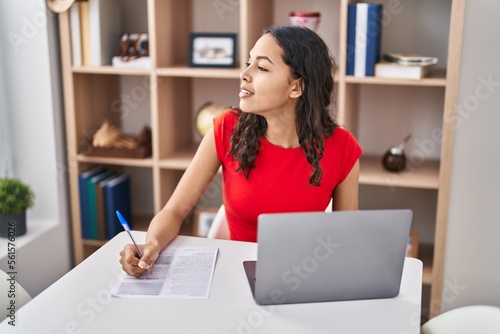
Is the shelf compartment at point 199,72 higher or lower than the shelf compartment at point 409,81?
higher

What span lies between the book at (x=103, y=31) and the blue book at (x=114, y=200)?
573mm

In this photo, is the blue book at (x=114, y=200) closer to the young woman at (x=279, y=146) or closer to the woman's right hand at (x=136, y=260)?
the young woman at (x=279, y=146)

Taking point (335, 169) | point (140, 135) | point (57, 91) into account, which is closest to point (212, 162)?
point (335, 169)

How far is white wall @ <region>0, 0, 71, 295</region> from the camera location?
8.69 feet

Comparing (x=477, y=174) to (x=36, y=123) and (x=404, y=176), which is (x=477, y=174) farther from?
(x=36, y=123)

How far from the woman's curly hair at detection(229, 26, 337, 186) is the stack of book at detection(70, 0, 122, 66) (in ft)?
3.57

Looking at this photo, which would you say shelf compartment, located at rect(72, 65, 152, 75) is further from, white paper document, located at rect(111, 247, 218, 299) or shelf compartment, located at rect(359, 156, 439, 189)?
white paper document, located at rect(111, 247, 218, 299)

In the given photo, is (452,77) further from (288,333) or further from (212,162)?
(288,333)

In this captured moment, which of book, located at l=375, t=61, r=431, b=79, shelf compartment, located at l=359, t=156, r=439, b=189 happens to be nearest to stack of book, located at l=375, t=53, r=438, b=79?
book, located at l=375, t=61, r=431, b=79

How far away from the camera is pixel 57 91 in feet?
9.05

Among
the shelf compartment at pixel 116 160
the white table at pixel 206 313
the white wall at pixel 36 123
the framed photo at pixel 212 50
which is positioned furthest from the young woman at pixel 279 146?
the white wall at pixel 36 123

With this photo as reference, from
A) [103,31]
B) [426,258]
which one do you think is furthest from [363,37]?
[103,31]

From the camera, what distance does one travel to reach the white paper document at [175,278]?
4.47 ft

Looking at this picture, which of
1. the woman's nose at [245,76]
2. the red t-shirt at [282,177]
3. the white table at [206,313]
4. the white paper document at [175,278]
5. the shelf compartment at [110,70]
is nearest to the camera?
the white table at [206,313]
